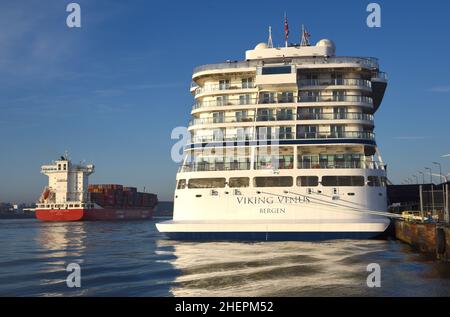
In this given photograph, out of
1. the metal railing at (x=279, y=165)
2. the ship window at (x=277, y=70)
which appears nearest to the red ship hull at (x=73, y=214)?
the metal railing at (x=279, y=165)

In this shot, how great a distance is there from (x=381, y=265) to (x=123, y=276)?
12.1 meters

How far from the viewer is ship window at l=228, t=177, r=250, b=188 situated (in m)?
33.8

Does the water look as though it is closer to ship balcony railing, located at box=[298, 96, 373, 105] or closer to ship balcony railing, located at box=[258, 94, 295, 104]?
ship balcony railing, located at box=[298, 96, 373, 105]

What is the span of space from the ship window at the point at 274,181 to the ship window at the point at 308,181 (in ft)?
1.75

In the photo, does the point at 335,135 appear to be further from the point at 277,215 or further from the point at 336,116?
the point at 277,215

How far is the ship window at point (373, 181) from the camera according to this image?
1312 inches

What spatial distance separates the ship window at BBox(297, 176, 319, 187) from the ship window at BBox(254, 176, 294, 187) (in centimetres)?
53

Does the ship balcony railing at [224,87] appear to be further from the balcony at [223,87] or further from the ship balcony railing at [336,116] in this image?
the ship balcony railing at [336,116]

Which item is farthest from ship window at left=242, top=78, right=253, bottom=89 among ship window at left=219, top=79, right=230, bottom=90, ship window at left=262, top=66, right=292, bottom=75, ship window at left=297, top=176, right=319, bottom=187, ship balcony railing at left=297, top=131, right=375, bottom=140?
ship window at left=297, top=176, right=319, bottom=187

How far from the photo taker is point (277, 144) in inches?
1374

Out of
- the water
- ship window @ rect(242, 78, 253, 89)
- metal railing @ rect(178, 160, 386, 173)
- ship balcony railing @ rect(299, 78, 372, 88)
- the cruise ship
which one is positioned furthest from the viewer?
ship window @ rect(242, 78, 253, 89)

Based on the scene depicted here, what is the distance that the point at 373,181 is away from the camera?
33625 mm
